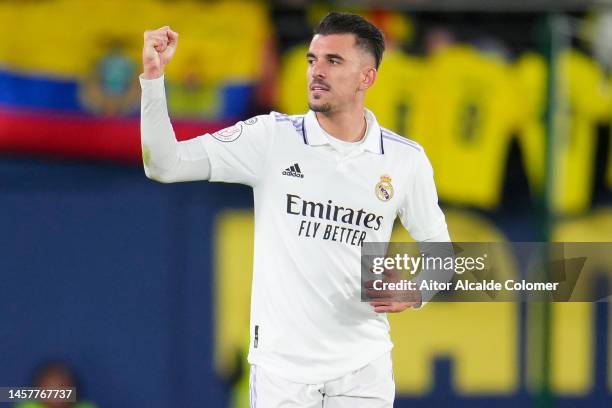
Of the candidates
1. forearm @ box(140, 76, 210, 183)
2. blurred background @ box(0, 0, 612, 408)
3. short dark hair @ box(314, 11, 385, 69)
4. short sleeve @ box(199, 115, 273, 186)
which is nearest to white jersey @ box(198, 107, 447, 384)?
short sleeve @ box(199, 115, 273, 186)

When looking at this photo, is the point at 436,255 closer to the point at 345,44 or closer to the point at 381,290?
the point at 381,290

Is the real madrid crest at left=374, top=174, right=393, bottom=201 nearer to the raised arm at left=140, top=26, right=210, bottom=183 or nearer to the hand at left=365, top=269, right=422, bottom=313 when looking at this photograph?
the hand at left=365, top=269, right=422, bottom=313

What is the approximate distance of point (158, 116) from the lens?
4.51 meters

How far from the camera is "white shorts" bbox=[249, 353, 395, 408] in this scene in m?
4.84

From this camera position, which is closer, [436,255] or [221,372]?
[436,255]

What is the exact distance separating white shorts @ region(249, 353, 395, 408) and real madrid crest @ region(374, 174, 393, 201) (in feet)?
Answer: 2.21

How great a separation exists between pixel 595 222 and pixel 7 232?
4984 millimetres

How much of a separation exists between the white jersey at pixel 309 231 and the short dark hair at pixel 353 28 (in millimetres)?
370

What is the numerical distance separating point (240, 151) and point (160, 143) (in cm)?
43

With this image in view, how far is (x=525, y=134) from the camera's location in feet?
34.0

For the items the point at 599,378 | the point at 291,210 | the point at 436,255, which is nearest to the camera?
the point at 291,210

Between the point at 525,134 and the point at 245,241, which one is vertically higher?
the point at 525,134

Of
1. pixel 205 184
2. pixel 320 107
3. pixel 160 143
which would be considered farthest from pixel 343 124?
pixel 205 184

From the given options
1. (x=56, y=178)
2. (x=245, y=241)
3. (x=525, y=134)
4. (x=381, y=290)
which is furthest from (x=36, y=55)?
(x=381, y=290)
